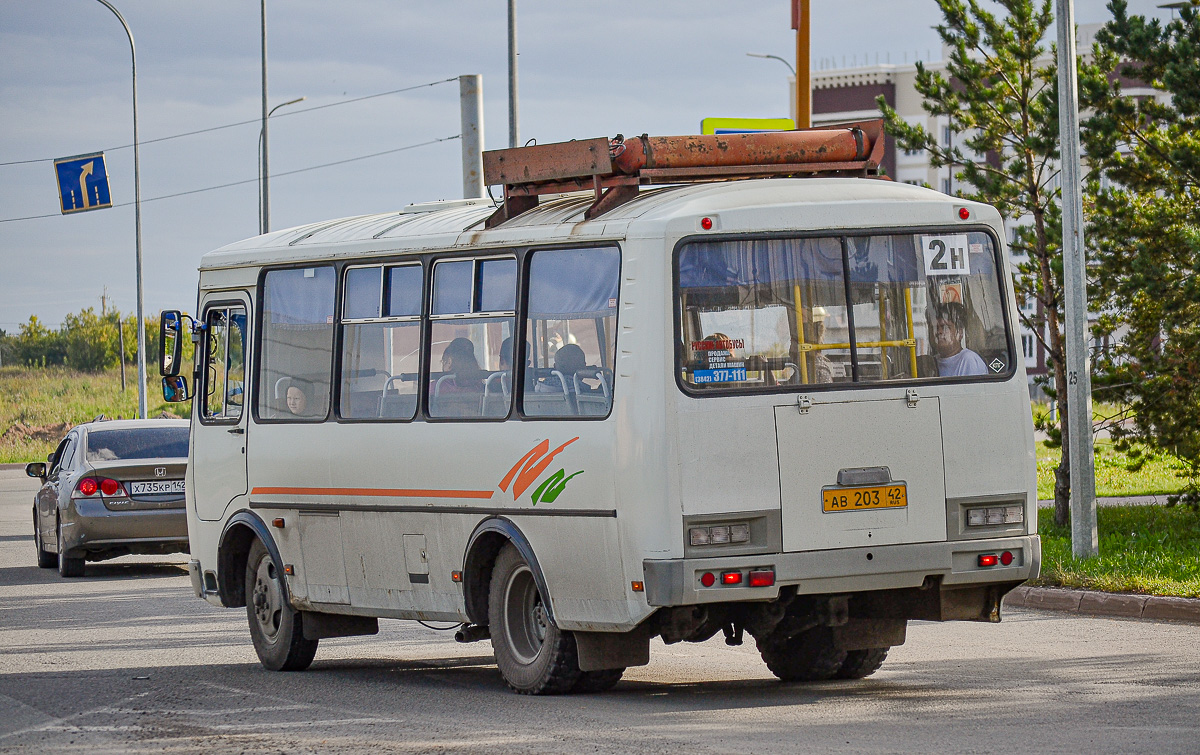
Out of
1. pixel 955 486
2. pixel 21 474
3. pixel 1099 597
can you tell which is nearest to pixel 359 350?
pixel 955 486

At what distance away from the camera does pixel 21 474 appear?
42250 mm

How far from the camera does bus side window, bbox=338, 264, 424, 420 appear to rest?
10523 millimetres

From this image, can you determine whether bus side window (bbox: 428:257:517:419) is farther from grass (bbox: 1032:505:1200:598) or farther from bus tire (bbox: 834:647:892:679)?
grass (bbox: 1032:505:1200:598)

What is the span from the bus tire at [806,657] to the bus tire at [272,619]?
3232 mm

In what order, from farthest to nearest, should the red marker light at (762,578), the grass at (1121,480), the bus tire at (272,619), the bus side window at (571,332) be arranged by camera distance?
the grass at (1121,480) → the bus tire at (272,619) → the bus side window at (571,332) → the red marker light at (762,578)

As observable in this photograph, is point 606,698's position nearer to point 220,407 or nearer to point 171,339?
point 220,407

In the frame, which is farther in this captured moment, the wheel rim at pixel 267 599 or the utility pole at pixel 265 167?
the utility pole at pixel 265 167

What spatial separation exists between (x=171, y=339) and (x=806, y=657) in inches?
209

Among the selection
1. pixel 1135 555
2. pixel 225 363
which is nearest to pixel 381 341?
pixel 225 363

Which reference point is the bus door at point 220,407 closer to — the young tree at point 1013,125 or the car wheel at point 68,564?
the car wheel at point 68,564

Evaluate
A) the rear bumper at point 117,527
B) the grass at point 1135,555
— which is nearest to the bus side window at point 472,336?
the grass at point 1135,555

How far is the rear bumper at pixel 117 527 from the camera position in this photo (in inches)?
717

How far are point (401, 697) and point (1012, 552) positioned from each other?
11.5 feet

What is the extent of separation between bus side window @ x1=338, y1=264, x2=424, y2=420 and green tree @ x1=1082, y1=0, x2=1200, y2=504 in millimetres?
9124
